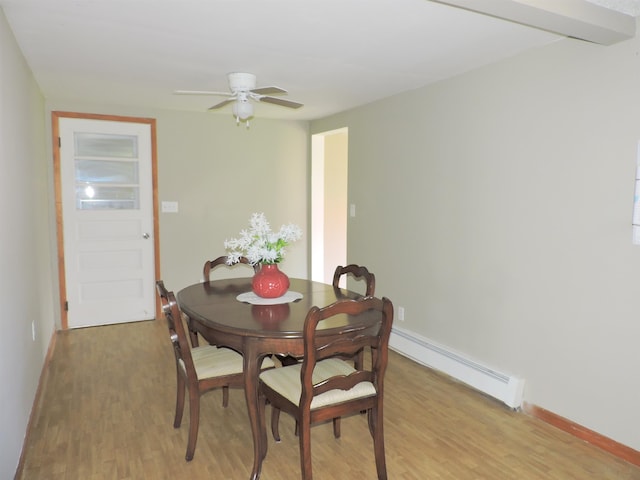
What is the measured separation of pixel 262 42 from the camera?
2744mm

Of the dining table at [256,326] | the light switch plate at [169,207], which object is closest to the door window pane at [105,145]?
the light switch plate at [169,207]

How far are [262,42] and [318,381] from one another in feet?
6.26

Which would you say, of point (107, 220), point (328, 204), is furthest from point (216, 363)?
point (328, 204)

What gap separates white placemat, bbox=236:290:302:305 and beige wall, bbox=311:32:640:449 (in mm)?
1359

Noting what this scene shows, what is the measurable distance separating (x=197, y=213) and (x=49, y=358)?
78.9 inches

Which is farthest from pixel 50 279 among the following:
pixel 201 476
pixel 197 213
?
pixel 201 476

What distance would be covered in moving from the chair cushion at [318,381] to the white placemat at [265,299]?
16.1 inches

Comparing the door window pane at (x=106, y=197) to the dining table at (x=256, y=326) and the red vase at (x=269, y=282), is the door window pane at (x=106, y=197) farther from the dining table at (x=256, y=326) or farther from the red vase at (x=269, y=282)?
the red vase at (x=269, y=282)

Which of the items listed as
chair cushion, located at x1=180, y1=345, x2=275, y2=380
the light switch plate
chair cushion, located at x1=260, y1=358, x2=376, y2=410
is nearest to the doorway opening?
the light switch plate

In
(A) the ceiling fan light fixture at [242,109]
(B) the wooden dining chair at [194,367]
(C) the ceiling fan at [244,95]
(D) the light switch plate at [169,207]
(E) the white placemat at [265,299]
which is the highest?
(C) the ceiling fan at [244,95]

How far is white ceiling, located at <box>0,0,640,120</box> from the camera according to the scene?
2273mm

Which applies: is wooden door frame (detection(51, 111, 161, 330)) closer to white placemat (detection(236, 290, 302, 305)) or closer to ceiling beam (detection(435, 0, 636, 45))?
white placemat (detection(236, 290, 302, 305))

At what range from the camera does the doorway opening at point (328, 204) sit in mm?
5648

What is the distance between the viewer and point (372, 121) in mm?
4406
